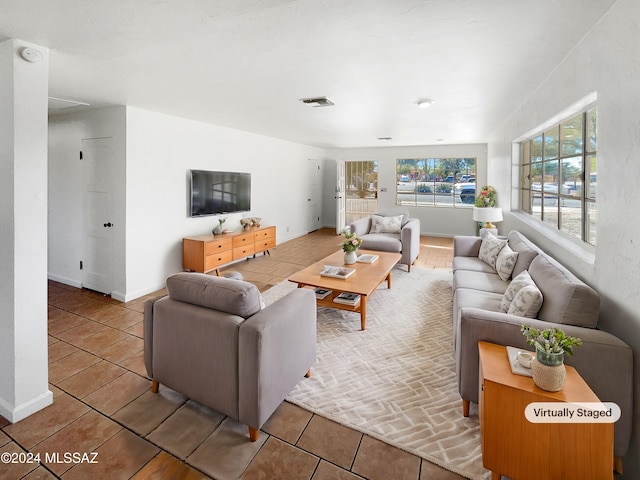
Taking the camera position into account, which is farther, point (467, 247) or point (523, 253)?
point (467, 247)

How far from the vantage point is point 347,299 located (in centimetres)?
340

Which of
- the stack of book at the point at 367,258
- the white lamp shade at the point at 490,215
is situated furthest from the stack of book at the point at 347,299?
the white lamp shade at the point at 490,215

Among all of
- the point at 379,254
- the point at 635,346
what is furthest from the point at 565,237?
the point at 379,254

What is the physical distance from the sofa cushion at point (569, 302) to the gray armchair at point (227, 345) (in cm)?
152

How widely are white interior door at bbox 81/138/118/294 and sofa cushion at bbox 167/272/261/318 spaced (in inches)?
102

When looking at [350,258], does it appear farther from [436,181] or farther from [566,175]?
[436,181]

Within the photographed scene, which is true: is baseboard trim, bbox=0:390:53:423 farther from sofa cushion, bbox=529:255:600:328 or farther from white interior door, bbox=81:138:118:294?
sofa cushion, bbox=529:255:600:328

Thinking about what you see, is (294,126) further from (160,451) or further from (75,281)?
(160,451)

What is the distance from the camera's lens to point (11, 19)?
1.79 metres

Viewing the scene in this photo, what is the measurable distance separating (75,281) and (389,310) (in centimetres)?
422

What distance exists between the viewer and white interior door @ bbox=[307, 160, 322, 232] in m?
8.59

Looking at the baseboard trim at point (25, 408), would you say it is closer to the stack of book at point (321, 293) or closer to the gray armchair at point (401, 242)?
the stack of book at point (321, 293)


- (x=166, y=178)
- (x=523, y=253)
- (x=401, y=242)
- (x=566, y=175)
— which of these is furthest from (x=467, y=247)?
(x=166, y=178)

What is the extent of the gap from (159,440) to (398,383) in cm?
156
